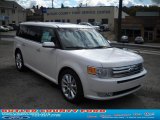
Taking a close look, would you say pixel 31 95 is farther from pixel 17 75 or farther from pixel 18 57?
pixel 18 57

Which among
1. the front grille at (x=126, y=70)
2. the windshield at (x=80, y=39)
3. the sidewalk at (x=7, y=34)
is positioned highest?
the windshield at (x=80, y=39)

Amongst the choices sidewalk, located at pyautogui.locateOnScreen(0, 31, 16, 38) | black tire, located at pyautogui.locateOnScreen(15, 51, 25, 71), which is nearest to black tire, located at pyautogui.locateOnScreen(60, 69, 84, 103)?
black tire, located at pyautogui.locateOnScreen(15, 51, 25, 71)

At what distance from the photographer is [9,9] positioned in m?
73.9

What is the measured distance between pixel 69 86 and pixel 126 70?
4.07 feet

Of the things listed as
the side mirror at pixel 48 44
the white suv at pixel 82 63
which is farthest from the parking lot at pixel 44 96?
the side mirror at pixel 48 44

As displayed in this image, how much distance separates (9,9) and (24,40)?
236 ft

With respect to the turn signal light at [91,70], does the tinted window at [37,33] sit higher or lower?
higher

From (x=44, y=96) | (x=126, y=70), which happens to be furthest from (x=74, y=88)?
(x=126, y=70)

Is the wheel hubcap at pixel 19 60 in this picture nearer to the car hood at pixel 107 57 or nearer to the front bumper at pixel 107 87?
the car hood at pixel 107 57

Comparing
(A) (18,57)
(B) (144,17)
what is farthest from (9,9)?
(A) (18,57)

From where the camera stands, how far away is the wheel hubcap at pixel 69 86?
471 cm

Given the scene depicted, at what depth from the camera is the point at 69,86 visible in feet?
15.9

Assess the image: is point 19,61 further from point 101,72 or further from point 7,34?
point 7,34

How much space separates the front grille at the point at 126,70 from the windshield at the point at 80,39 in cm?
116
